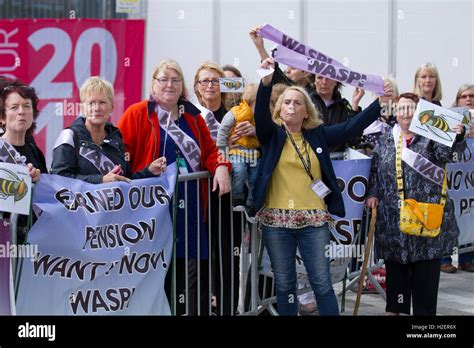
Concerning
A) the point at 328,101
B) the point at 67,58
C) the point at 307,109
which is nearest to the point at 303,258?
the point at 307,109

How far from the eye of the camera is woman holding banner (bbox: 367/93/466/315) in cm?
723

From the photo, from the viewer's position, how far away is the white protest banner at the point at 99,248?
5.67 m

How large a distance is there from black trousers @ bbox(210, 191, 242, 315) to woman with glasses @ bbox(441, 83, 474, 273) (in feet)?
11.8

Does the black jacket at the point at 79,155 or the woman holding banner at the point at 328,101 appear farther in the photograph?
the woman holding banner at the point at 328,101

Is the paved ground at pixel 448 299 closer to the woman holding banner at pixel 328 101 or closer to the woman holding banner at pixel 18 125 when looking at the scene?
the woman holding banner at pixel 328 101

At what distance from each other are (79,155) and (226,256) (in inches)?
60.5

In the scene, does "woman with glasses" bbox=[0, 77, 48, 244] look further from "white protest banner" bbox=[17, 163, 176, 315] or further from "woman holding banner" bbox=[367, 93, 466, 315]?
"woman holding banner" bbox=[367, 93, 466, 315]

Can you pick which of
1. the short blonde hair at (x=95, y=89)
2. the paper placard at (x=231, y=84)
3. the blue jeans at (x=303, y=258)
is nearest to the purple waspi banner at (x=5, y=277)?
the short blonde hair at (x=95, y=89)

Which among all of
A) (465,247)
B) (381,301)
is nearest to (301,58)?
(381,301)

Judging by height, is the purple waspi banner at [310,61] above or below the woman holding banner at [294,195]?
above

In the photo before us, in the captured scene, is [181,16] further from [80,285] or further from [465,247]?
[80,285]

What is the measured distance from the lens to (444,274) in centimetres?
1020

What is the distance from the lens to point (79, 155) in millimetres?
6176

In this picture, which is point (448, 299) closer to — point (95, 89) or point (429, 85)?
point (429, 85)
